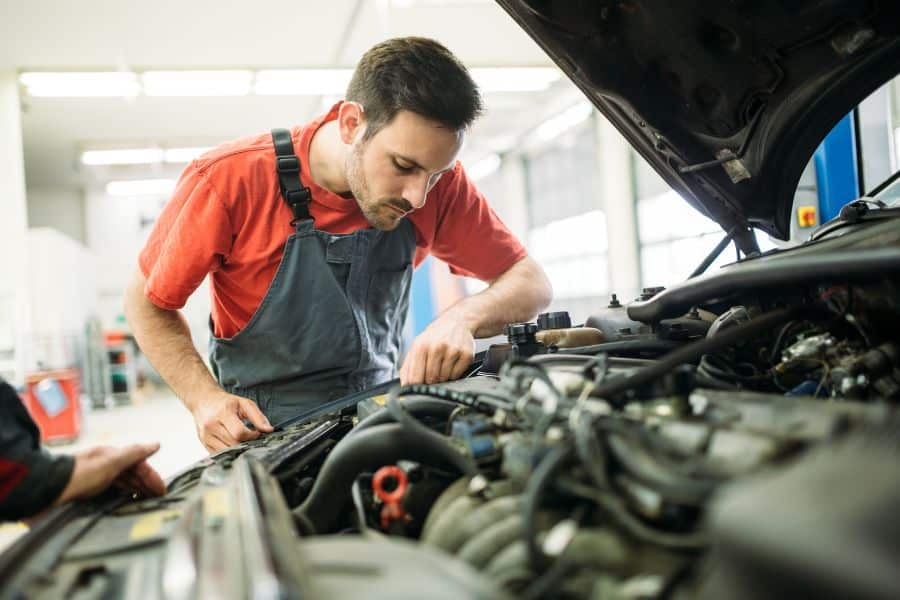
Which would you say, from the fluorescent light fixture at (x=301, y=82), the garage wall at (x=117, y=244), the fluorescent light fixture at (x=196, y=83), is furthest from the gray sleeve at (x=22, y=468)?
the garage wall at (x=117, y=244)

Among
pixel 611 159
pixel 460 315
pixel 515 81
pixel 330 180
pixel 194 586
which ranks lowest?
pixel 194 586

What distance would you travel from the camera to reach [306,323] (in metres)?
1.63

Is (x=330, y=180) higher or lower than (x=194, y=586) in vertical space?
higher

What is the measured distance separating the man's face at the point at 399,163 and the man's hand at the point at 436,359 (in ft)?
1.29

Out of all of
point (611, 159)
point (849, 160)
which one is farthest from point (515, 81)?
point (849, 160)

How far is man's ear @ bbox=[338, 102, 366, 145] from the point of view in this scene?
5.25 ft

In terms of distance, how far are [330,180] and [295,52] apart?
4.67m

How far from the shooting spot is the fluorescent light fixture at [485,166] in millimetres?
9594

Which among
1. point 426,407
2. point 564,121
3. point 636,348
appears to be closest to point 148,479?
point 426,407

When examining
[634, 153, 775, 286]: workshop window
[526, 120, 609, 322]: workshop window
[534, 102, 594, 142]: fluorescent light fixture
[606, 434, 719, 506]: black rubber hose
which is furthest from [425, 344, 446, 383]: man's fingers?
[534, 102, 594, 142]: fluorescent light fixture

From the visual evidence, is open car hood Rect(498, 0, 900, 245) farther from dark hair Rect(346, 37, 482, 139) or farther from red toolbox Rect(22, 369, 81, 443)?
red toolbox Rect(22, 369, 81, 443)

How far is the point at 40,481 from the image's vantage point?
0.71 meters

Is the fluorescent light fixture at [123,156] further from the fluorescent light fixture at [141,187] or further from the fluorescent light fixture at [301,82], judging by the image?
the fluorescent light fixture at [301,82]

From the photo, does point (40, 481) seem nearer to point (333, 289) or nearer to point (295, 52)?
point (333, 289)
